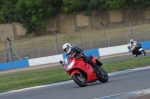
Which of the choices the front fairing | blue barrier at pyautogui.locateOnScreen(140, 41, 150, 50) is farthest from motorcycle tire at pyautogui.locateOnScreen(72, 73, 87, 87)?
blue barrier at pyautogui.locateOnScreen(140, 41, 150, 50)

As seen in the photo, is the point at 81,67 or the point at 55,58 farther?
the point at 55,58

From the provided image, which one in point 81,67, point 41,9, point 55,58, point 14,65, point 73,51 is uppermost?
point 41,9

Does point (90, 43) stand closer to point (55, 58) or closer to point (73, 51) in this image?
point (55, 58)

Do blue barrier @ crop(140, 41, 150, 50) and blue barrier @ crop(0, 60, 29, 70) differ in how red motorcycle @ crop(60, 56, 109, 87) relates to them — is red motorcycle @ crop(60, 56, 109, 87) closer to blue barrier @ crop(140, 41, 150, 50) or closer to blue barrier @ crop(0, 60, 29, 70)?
blue barrier @ crop(0, 60, 29, 70)

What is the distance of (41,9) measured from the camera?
60.0 metres

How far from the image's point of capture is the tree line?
57844 millimetres

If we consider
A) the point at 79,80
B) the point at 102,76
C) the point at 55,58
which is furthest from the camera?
the point at 55,58

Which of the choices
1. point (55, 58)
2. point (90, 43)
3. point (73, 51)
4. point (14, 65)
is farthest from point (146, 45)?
point (73, 51)

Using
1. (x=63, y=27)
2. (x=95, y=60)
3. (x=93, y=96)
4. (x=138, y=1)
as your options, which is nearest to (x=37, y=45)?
(x=63, y=27)

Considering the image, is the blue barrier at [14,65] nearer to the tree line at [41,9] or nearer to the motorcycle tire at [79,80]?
the tree line at [41,9]

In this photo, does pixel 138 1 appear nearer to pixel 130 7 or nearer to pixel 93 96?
pixel 130 7

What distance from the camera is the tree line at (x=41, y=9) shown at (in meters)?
57.8

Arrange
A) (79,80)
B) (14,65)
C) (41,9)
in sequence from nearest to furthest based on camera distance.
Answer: (79,80) → (14,65) → (41,9)

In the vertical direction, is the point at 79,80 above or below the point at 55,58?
above
